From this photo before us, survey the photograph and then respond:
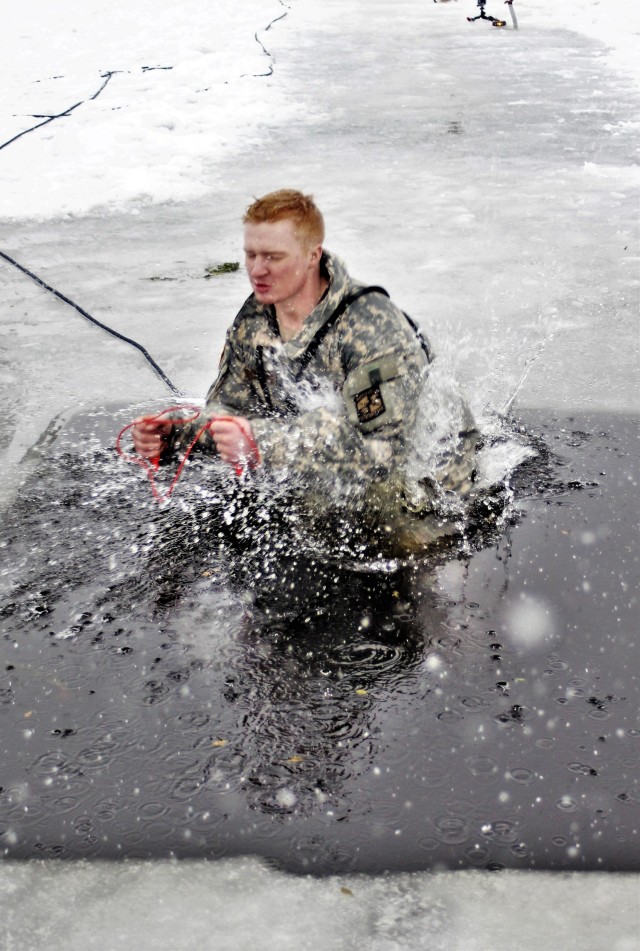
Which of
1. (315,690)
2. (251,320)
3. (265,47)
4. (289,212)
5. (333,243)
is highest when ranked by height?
(289,212)

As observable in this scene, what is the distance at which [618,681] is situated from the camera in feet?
9.08

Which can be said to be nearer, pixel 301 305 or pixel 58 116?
pixel 301 305

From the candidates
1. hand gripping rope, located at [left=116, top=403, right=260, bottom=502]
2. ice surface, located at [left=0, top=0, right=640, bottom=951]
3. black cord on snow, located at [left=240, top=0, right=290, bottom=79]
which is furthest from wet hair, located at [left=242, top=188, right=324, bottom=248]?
black cord on snow, located at [left=240, top=0, right=290, bottom=79]

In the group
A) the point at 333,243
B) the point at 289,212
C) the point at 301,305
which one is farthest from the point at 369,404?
the point at 333,243

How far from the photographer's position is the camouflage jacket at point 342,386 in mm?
3258

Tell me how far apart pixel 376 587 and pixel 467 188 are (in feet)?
17.3

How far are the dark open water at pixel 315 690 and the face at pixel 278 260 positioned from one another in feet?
2.71

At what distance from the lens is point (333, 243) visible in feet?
21.5

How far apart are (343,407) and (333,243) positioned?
3.31 m

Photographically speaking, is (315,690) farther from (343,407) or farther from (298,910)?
(343,407)

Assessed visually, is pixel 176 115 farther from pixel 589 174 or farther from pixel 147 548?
pixel 147 548

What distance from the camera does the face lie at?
3.17m

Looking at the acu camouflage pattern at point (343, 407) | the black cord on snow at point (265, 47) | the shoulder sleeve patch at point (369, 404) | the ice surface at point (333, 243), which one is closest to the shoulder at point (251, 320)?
the acu camouflage pattern at point (343, 407)

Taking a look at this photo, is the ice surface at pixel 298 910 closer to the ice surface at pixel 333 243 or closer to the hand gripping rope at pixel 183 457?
the ice surface at pixel 333 243
